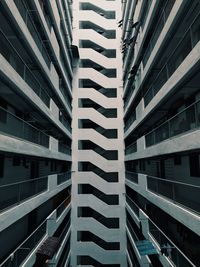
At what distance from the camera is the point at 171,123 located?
1296 centimetres

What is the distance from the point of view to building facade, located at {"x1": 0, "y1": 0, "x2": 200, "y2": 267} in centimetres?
954

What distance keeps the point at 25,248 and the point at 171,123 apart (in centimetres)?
970

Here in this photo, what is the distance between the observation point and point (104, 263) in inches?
915

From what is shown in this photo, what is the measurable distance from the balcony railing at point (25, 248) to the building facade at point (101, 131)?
9 cm

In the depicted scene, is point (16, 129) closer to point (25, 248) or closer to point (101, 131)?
point (25, 248)

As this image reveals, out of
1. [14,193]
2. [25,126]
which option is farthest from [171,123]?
[14,193]

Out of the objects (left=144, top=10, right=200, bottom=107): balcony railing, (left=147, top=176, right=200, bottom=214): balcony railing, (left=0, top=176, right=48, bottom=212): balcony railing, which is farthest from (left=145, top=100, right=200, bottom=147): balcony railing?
(left=0, top=176, right=48, bottom=212): balcony railing

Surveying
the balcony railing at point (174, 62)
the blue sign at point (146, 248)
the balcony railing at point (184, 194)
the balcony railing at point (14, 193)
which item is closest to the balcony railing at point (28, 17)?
the balcony railing at point (174, 62)

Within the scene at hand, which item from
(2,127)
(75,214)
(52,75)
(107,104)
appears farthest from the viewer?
(107,104)

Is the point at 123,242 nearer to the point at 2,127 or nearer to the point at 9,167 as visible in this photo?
the point at 9,167

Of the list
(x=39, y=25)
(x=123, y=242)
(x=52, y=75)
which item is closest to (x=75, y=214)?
(x=123, y=242)

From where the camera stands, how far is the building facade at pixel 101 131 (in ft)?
31.3

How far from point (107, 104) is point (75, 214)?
12.5 meters

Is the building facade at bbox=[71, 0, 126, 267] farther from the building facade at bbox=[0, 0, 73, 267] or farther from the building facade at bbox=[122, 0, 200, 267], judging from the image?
the building facade at bbox=[122, 0, 200, 267]
